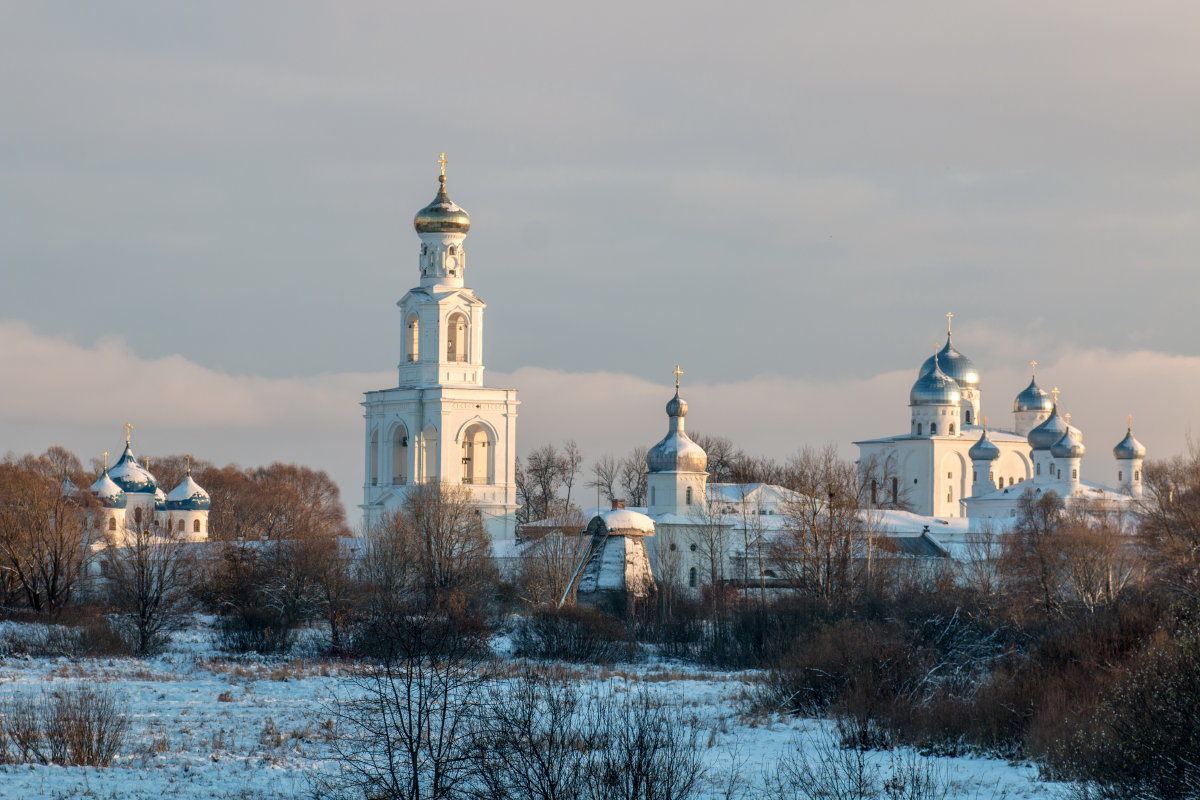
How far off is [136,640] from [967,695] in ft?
53.6

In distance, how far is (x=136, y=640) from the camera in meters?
32.2

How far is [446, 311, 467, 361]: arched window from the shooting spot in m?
53.0

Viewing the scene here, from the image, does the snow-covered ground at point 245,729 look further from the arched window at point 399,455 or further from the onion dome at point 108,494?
the onion dome at point 108,494

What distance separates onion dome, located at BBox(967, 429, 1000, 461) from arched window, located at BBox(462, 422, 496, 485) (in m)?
21.7

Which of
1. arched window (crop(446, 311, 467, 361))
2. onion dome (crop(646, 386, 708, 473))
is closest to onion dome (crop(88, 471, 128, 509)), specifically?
arched window (crop(446, 311, 467, 361))

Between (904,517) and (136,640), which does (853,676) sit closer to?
(136,640)

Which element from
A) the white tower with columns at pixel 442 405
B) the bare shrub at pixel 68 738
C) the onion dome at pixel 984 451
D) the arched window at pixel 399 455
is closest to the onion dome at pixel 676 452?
the white tower with columns at pixel 442 405

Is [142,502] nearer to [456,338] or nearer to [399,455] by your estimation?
[399,455]

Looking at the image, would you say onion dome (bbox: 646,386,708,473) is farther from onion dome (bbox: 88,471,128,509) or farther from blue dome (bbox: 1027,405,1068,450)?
blue dome (bbox: 1027,405,1068,450)

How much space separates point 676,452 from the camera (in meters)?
50.0

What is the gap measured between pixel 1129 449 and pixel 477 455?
2649cm

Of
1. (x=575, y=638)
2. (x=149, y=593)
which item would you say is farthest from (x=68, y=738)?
(x=149, y=593)

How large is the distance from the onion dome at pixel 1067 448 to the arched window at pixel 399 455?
2330 centimetres

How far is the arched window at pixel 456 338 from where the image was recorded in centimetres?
5297
